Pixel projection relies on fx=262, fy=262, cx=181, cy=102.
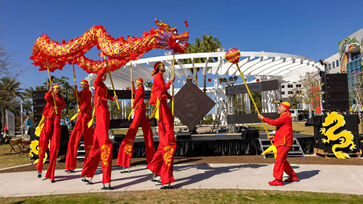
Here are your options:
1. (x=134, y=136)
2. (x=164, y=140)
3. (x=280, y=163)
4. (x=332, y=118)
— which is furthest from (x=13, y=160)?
(x=332, y=118)

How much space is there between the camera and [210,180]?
4.93 m

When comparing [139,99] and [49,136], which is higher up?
[139,99]

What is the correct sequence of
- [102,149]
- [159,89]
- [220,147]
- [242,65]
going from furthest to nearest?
[242,65], [220,147], [159,89], [102,149]

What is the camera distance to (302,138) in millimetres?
8195

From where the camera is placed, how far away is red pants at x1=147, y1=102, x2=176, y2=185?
441 cm

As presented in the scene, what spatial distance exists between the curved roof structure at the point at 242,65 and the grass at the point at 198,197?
1455 centimetres

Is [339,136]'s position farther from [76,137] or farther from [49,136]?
[49,136]

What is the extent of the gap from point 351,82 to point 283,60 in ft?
97.7

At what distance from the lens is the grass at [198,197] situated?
3633mm

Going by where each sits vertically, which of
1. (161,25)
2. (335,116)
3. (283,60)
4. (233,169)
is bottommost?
(233,169)

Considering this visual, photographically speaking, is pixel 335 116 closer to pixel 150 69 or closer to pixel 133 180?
pixel 133 180

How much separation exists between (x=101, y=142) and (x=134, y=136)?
1.29 metres

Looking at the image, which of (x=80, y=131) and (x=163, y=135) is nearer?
(x=163, y=135)

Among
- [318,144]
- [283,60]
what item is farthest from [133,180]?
[283,60]
